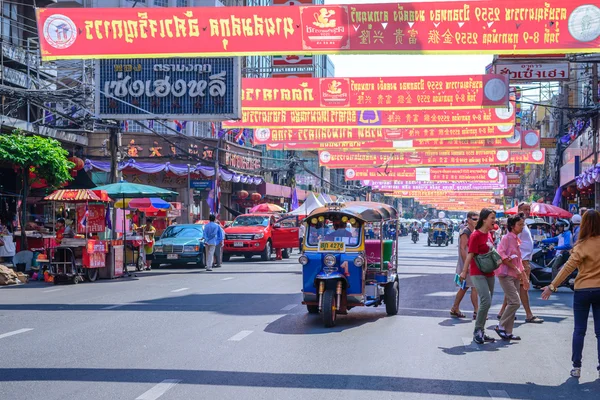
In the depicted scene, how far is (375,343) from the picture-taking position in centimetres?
1105

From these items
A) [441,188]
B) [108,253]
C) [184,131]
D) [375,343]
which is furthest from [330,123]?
[441,188]

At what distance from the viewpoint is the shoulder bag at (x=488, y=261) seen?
1141 centimetres

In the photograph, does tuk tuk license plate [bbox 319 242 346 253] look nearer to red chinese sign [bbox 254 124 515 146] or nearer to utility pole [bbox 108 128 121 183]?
utility pole [bbox 108 128 121 183]

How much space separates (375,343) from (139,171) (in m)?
40.2

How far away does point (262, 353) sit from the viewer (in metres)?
10.1

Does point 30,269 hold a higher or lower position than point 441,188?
lower

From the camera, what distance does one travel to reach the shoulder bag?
11406mm

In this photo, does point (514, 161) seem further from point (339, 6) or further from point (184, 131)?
point (339, 6)

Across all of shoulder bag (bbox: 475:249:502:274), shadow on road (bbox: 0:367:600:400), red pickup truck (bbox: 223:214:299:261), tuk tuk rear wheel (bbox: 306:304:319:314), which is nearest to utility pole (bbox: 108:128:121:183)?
red pickup truck (bbox: 223:214:299:261)

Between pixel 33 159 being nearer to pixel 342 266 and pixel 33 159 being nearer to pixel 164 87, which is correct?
pixel 164 87

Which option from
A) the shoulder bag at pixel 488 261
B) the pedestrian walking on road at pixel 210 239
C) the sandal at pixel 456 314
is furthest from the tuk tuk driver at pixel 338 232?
the pedestrian walking on road at pixel 210 239

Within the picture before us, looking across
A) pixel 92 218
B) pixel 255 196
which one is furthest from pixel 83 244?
pixel 255 196

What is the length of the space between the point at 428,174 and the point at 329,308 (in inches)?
1505

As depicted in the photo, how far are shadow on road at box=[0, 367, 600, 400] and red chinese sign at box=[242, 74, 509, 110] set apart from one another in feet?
54.0
